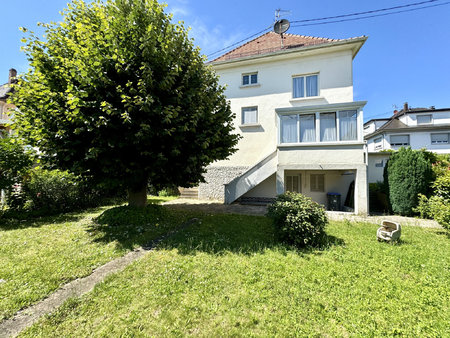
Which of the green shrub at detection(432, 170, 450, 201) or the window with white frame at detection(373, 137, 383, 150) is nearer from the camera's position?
the green shrub at detection(432, 170, 450, 201)

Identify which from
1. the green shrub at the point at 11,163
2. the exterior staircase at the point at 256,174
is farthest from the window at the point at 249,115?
the green shrub at the point at 11,163

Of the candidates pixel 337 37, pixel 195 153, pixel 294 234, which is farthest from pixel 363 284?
pixel 337 37

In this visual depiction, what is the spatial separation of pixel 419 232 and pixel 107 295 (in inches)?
347

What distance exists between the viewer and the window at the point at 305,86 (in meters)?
11.8

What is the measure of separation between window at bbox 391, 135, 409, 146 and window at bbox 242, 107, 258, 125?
2156 cm

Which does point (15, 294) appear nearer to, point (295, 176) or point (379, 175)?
point (295, 176)

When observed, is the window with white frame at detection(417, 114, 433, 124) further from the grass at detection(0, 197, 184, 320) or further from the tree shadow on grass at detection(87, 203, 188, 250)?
the grass at detection(0, 197, 184, 320)

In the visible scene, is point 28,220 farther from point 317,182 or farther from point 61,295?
point 317,182

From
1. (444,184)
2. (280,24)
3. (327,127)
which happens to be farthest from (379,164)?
(280,24)

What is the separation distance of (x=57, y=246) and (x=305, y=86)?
14.2 meters

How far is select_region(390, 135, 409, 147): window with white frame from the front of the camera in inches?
900

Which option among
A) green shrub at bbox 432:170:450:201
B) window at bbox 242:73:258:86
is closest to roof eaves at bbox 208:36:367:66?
window at bbox 242:73:258:86

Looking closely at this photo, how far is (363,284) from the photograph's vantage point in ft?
10.3

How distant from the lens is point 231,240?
17.1ft
